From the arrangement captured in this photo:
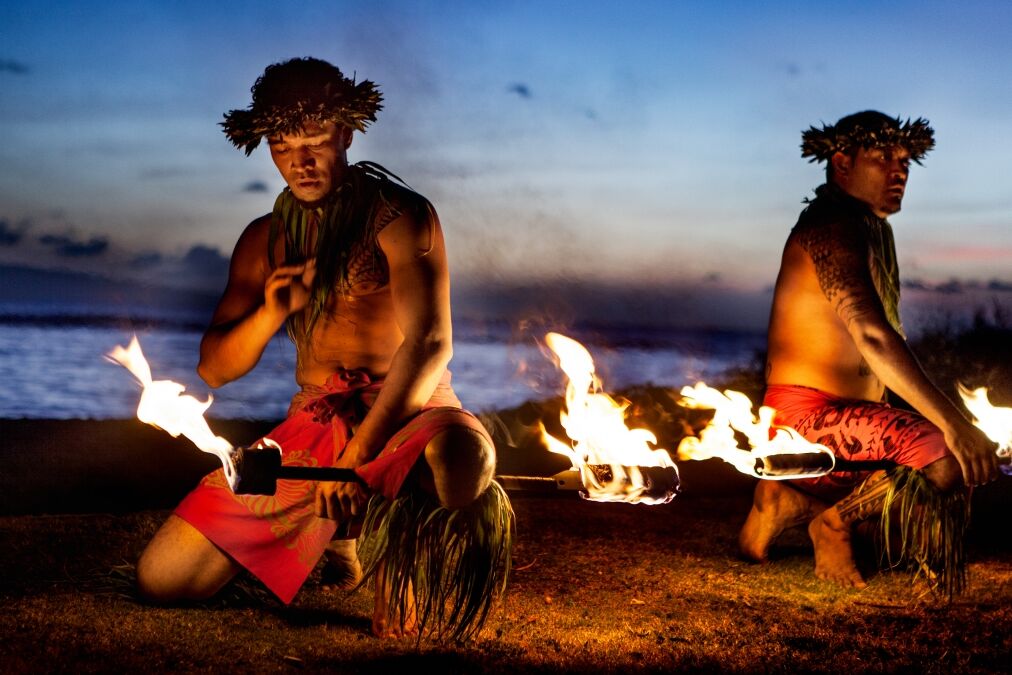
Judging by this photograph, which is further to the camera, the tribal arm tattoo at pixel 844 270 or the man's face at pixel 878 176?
the man's face at pixel 878 176

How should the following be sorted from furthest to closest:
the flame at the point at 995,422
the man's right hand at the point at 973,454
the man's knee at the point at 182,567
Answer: the flame at the point at 995,422
the man's right hand at the point at 973,454
the man's knee at the point at 182,567

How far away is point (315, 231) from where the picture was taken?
13.3 feet

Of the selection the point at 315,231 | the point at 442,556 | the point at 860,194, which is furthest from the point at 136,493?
the point at 860,194

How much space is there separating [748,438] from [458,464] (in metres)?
1.76

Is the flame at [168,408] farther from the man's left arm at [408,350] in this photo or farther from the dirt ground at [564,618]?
the dirt ground at [564,618]

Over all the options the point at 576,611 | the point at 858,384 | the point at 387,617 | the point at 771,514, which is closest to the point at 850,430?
the point at 858,384

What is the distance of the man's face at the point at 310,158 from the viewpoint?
3910 mm

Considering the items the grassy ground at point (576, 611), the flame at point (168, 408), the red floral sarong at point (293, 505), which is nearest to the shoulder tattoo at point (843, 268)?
the grassy ground at point (576, 611)

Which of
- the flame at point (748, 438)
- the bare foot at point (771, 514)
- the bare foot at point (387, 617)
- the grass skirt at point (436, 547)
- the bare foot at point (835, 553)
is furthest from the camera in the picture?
the bare foot at point (771, 514)

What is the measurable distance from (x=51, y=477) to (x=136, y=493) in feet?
2.67

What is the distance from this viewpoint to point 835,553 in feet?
15.7

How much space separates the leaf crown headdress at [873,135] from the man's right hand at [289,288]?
8.54ft

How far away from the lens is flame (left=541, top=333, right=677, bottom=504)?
3.68 m

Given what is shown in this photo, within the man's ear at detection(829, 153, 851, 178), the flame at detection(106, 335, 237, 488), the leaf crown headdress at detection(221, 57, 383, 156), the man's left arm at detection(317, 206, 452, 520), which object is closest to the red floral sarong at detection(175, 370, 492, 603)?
the man's left arm at detection(317, 206, 452, 520)
